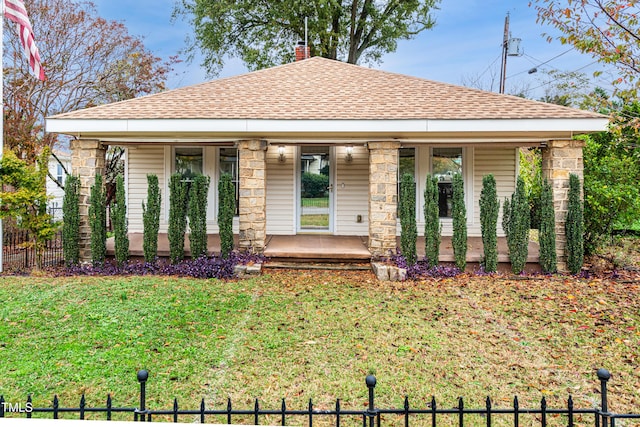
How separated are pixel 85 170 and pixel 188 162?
2641 mm

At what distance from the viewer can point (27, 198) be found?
22.9 feet

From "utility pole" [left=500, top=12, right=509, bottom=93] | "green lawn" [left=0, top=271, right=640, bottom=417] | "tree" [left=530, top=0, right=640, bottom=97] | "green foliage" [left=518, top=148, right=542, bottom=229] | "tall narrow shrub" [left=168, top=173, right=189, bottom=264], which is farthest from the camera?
"utility pole" [left=500, top=12, right=509, bottom=93]

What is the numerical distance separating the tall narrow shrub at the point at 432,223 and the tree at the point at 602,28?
10.8ft

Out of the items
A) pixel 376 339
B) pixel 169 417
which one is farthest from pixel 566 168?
Answer: pixel 169 417

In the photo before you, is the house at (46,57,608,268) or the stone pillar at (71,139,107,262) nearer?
the house at (46,57,608,268)

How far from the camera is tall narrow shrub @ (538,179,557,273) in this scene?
7031mm

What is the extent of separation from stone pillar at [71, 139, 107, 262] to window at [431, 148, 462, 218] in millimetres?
7389

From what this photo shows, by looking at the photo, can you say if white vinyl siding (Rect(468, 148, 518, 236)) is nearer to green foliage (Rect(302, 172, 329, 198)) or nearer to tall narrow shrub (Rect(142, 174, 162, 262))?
green foliage (Rect(302, 172, 329, 198))

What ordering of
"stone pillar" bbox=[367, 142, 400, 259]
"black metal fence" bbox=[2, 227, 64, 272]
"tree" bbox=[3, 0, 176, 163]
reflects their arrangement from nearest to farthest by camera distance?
"stone pillar" bbox=[367, 142, 400, 259] < "black metal fence" bbox=[2, 227, 64, 272] < "tree" bbox=[3, 0, 176, 163]

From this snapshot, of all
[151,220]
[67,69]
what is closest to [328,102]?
[151,220]

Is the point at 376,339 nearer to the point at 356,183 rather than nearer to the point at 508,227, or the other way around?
the point at 508,227

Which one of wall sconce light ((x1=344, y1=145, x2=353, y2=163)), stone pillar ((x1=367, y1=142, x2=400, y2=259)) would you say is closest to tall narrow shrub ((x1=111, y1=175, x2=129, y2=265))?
stone pillar ((x1=367, y1=142, x2=400, y2=259))

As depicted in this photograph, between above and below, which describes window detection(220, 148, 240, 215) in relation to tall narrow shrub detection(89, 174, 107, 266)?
above

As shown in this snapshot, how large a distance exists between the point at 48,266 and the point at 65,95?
343 inches
